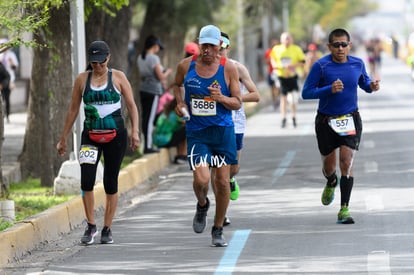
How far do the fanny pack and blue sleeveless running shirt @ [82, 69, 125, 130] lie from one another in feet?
0.12

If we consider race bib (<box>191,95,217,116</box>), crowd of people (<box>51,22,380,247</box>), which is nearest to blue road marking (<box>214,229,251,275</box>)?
crowd of people (<box>51,22,380,247</box>)

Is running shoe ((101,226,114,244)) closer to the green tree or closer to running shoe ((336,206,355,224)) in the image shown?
the green tree

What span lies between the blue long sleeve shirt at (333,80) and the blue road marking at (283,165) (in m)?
4.36

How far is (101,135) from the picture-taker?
11.6 meters

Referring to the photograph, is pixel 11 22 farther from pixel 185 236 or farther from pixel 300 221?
pixel 300 221

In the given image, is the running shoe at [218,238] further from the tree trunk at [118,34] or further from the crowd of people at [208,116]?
the tree trunk at [118,34]

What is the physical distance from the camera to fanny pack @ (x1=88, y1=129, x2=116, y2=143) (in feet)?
38.0

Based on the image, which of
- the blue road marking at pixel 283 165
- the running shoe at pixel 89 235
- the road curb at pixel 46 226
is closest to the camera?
the road curb at pixel 46 226

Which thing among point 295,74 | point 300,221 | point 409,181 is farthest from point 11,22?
point 295,74

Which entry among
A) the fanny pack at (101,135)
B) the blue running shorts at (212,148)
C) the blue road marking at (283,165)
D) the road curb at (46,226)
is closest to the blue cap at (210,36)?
the blue running shorts at (212,148)

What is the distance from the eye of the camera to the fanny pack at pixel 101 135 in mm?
11570

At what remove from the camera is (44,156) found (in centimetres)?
1800

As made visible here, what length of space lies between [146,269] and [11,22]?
320 centimetres

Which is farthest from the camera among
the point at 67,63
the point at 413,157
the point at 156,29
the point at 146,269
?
the point at 156,29
